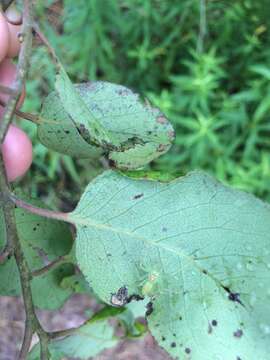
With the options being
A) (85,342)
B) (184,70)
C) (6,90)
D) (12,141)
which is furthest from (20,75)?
(184,70)

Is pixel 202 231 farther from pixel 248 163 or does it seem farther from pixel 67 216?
pixel 248 163

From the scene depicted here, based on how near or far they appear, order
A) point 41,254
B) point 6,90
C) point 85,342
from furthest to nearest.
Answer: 1. point 85,342
2. point 41,254
3. point 6,90

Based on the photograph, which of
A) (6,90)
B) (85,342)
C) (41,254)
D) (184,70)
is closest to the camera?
(6,90)

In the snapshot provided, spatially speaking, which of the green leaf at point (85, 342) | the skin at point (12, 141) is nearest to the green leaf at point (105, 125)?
the skin at point (12, 141)

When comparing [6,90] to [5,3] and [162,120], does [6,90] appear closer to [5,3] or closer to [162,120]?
[162,120]

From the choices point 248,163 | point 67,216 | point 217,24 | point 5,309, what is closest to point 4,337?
point 5,309

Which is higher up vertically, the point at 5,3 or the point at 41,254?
the point at 5,3

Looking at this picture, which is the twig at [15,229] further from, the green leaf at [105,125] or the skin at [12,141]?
the skin at [12,141]

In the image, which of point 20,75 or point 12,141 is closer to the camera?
point 20,75
